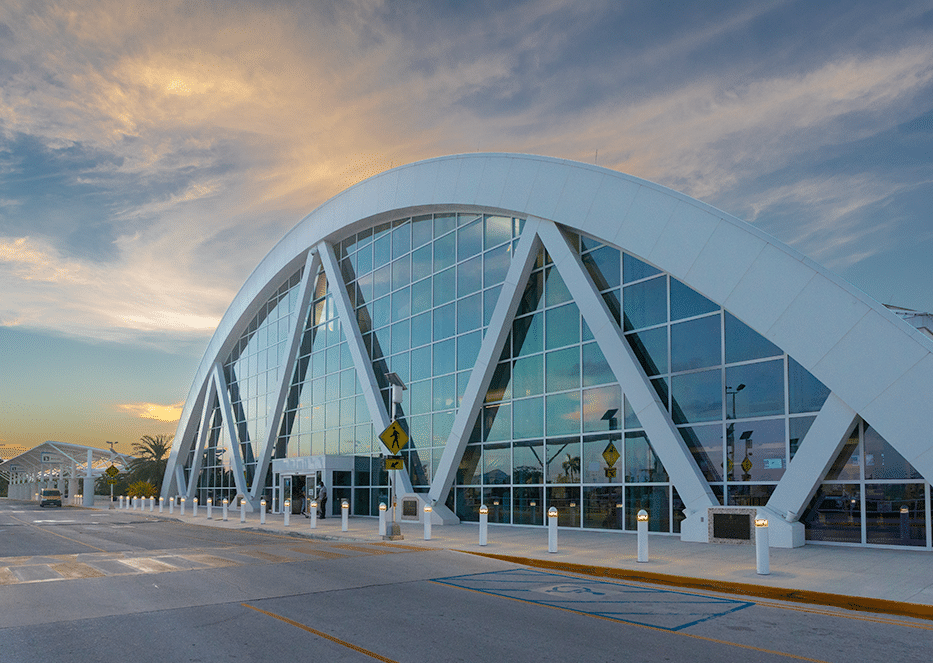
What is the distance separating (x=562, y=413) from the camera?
23641mm

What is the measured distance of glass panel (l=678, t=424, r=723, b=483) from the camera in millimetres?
19141

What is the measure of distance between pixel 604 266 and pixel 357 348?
48.7 feet

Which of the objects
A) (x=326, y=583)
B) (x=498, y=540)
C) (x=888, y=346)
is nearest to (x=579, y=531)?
(x=498, y=540)

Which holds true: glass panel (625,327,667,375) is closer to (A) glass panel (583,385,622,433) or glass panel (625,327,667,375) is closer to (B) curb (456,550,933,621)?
(A) glass panel (583,385,622,433)

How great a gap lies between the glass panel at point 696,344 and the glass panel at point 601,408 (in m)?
2.22

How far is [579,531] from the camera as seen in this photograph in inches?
875

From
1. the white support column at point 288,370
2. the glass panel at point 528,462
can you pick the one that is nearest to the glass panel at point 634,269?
the glass panel at point 528,462

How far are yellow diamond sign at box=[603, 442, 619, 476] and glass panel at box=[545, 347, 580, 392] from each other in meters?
2.28

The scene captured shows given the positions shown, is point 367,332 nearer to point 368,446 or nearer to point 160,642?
point 368,446

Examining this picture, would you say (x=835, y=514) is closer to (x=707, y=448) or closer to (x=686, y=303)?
(x=707, y=448)

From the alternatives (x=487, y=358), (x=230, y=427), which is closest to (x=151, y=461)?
(x=230, y=427)

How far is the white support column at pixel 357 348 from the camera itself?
105 feet

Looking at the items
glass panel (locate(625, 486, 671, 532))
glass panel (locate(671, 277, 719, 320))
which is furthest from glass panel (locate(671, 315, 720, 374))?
glass panel (locate(625, 486, 671, 532))

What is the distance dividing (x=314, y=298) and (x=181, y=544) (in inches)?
812
